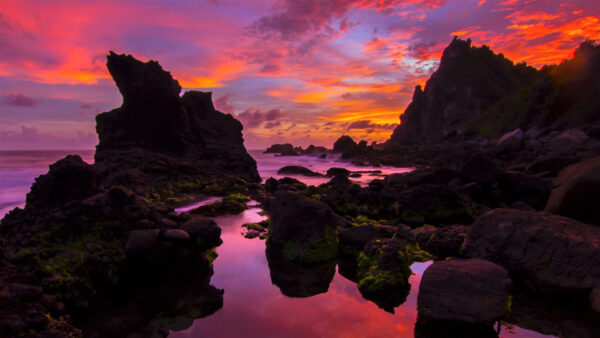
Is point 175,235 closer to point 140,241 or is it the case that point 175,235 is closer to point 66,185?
point 140,241

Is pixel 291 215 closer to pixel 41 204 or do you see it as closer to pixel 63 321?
pixel 63 321

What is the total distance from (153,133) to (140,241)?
1916 centimetres

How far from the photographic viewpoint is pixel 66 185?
7.95 meters

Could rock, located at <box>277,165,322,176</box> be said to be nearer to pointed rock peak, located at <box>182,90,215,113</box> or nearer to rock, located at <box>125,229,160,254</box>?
pointed rock peak, located at <box>182,90,215,113</box>

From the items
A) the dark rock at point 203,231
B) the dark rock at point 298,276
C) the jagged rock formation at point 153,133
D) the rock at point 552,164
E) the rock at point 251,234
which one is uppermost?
the jagged rock formation at point 153,133

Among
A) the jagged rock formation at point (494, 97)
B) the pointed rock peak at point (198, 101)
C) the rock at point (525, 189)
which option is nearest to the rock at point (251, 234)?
the rock at point (525, 189)

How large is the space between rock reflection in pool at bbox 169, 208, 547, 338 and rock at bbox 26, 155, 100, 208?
4099mm

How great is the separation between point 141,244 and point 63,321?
7.63 feet

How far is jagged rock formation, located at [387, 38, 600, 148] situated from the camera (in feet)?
138

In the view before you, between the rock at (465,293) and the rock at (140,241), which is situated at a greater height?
the rock at (140,241)

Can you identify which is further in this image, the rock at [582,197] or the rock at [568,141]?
the rock at [568,141]

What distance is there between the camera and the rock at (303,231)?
7.86 metres

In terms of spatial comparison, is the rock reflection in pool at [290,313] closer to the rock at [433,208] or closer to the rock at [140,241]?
the rock at [140,241]

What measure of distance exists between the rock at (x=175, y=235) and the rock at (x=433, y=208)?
25.7 ft
